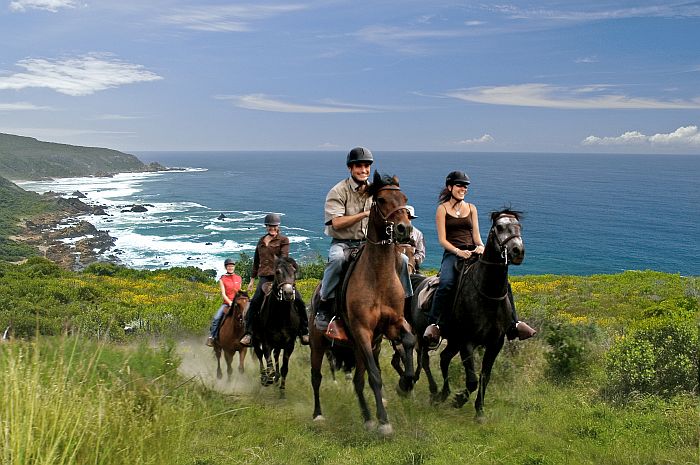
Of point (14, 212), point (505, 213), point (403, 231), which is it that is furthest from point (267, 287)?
point (14, 212)

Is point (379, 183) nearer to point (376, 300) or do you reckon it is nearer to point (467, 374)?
point (376, 300)

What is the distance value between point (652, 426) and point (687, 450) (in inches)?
Result: 45.4

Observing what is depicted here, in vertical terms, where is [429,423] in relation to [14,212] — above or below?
above

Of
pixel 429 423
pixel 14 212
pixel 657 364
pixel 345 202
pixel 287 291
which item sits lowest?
pixel 14 212

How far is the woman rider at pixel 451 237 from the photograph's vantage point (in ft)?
29.2

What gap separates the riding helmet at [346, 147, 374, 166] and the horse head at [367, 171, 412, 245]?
2.01 ft

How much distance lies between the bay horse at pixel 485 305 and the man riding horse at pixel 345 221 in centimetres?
108

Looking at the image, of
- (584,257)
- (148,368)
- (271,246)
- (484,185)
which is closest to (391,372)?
(271,246)

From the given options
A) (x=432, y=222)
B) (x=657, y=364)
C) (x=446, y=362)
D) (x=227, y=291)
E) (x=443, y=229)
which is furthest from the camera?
(x=432, y=222)

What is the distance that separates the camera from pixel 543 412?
862 cm

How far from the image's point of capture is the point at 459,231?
9094 mm

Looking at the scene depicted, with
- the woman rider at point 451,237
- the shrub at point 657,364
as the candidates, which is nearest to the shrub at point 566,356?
the shrub at point 657,364

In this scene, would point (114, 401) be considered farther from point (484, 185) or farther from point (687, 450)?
point (484, 185)

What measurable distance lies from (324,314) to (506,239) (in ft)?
9.67
